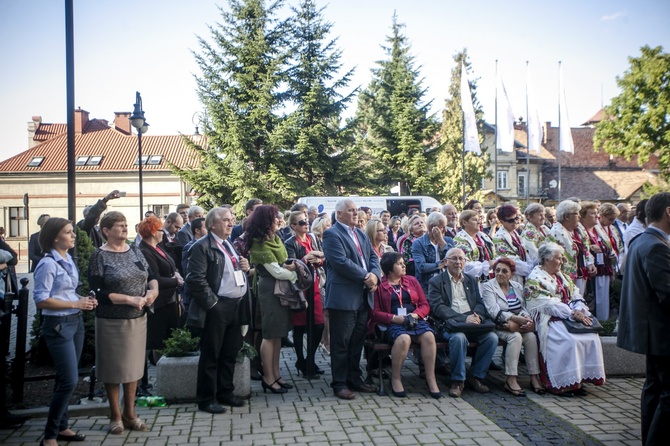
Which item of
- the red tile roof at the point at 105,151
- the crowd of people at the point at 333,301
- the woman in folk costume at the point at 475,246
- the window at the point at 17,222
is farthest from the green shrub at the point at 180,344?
the window at the point at 17,222

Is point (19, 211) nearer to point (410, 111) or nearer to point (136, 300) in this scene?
point (410, 111)

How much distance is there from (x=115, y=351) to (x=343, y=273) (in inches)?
101

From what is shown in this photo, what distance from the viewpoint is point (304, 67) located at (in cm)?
2978

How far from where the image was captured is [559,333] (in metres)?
6.74

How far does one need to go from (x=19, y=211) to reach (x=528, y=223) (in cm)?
4471

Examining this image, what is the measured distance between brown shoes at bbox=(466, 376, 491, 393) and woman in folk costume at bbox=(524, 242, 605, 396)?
694 millimetres

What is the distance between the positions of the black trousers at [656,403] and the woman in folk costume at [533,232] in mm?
3427

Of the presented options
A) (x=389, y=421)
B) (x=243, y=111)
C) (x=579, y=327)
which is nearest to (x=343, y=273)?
(x=389, y=421)

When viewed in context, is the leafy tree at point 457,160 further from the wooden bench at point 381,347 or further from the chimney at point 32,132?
the chimney at point 32,132

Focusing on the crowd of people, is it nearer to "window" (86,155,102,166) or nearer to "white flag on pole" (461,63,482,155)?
"white flag on pole" (461,63,482,155)

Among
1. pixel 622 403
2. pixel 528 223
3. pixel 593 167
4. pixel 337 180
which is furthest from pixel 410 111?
pixel 593 167

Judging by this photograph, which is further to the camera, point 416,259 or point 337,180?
point 337,180

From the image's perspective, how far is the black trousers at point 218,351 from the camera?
6.04 metres

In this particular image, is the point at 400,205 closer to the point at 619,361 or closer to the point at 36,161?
the point at 619,361
